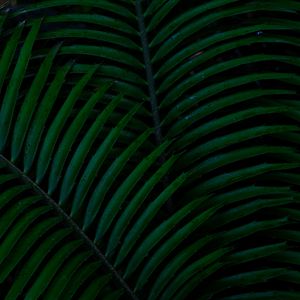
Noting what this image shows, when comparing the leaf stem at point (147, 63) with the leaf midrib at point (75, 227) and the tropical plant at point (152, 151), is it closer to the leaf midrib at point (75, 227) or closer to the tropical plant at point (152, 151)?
the tropical plant at point (152, 151)

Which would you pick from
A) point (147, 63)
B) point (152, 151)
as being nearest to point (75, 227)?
point (152, 151)

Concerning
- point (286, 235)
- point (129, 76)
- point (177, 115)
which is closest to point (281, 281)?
point (286, 235)

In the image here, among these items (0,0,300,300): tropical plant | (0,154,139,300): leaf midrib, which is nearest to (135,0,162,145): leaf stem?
(0,0,300,300): tropical plant

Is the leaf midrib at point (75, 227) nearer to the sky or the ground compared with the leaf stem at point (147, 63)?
nearer to the ground

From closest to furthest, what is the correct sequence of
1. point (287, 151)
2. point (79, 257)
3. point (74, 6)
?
1. point (79, 257)
2. point (287, 151)
3. point (74, 6)

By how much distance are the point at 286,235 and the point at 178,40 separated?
54 cm

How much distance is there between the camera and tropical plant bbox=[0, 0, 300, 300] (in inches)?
50.8

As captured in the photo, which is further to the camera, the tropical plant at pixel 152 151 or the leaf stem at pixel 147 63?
the leaf stem at pixel 147 63

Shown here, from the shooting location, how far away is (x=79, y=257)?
126cm

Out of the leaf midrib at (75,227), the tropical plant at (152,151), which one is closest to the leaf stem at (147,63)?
the tropical plant at (152,151)

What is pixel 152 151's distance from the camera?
4.37 feet

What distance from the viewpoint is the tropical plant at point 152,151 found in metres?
1.29

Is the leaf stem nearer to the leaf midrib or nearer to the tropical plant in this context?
the tropical plant

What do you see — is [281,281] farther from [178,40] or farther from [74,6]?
[74,6]
